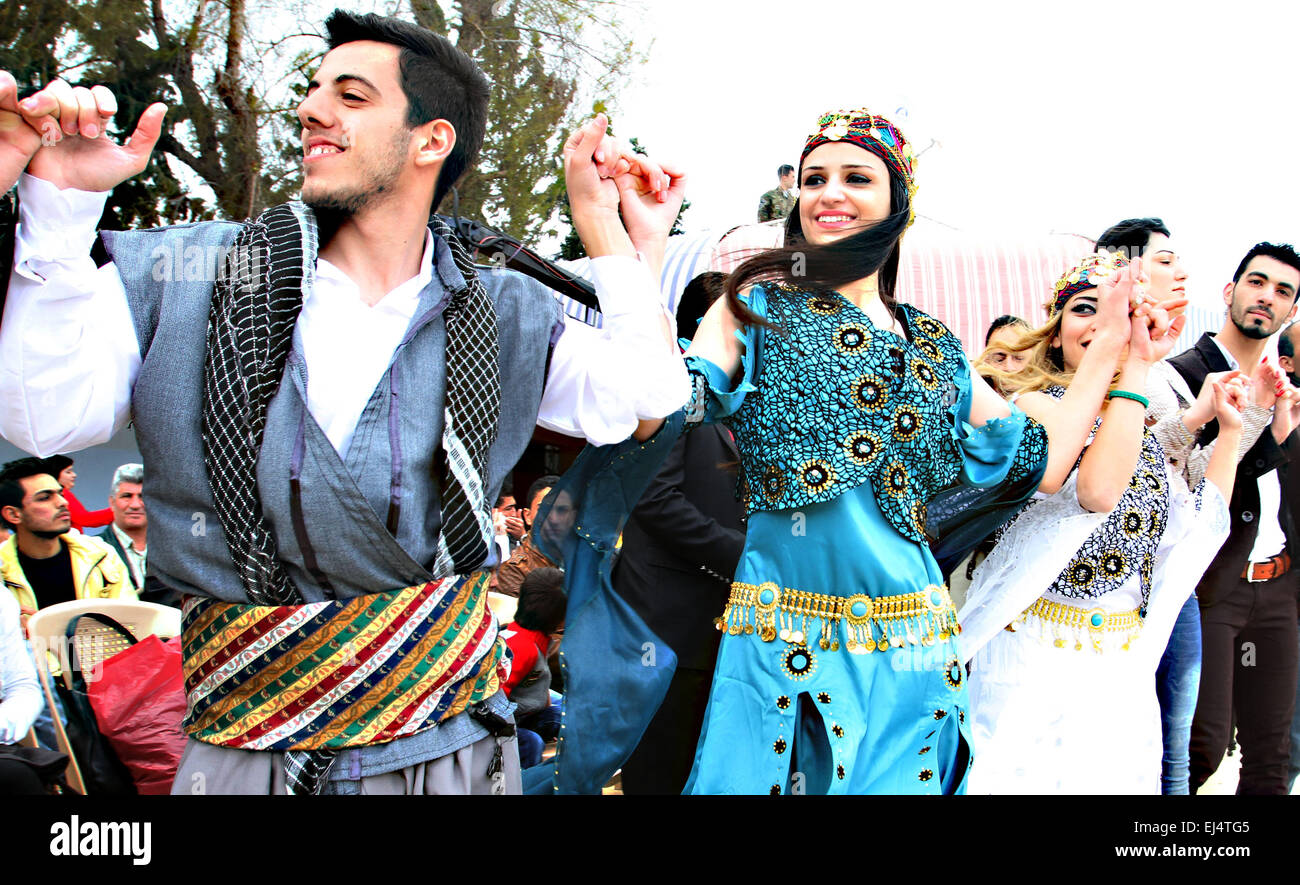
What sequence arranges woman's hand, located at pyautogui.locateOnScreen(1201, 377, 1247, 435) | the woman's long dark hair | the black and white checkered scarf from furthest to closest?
woman's hand, located at pyautogui.locateOnScreen(1201, 377, 1247, 435) < the woman's long dark hair < the black and white checkered scarf

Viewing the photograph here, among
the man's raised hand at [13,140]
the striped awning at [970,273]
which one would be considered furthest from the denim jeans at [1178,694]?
the man's raised hand at [13,140]

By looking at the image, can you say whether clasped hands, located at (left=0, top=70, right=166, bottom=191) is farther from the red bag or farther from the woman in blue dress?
the red bag

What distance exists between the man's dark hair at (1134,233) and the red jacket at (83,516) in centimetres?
433

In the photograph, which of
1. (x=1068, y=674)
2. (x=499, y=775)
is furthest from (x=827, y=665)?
(x=1068, y=674)

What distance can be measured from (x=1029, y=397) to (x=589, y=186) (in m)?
1.46

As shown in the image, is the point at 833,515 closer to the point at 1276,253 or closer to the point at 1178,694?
the point at 1178,694

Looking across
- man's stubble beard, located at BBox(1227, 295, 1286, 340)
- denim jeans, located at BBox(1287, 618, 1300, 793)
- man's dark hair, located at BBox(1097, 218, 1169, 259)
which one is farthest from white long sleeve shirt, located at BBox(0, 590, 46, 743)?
denim jeans, located at BBox(1287, 618, 1300, 793)

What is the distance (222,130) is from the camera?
4.70 m

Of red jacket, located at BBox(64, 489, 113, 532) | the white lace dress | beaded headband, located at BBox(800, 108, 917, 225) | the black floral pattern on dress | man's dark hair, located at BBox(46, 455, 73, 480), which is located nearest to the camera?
beaded headband, located at BBox(800, 108, 917, 225)

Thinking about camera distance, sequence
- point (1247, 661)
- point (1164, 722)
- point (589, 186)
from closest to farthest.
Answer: point (589, 186) → point (1164, 722) → point (1247, 661)

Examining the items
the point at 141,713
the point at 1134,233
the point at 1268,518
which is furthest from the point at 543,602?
the point at 1268,518

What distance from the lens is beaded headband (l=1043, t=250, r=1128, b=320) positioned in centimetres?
323

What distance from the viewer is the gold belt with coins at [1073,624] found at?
3.05 m
